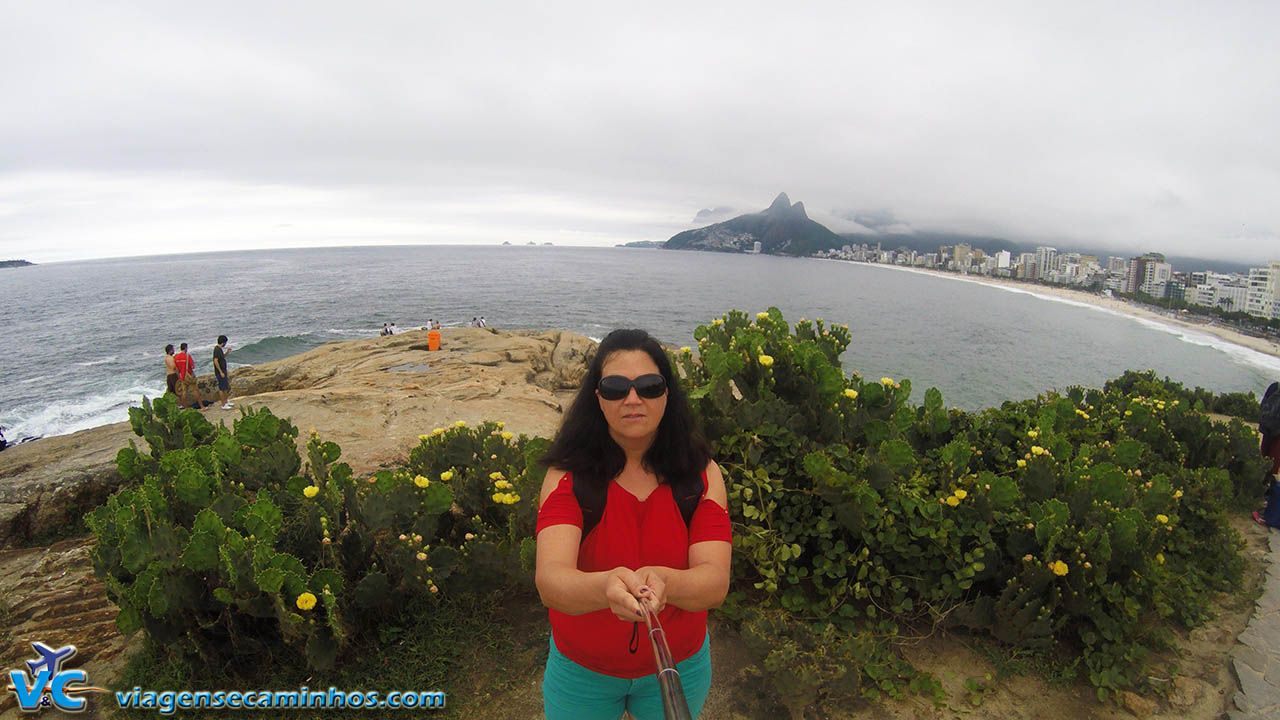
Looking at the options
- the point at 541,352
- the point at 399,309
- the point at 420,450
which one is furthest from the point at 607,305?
the point at 420,450

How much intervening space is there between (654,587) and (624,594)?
128 mm

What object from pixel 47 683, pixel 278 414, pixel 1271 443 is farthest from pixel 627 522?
pixel 1271 443

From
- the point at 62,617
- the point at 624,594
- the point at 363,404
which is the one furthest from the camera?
the point at 363,404

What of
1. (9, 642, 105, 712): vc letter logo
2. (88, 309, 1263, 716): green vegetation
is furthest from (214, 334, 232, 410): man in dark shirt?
(9, 642, 105, 712): vc letter logo

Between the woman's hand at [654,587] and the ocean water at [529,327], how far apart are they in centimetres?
3154

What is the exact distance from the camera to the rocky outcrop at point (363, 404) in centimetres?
589

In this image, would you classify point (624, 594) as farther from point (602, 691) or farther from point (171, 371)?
point (171, 371)

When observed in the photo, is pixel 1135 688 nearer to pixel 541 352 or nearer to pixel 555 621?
pixel 555 621

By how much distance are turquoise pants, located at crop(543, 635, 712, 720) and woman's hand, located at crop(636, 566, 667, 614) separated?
0.67 metres

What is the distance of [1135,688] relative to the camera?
11.8ft

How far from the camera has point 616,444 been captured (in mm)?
2406

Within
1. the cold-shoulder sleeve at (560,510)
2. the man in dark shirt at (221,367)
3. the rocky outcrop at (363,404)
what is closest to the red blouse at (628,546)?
the cold-shoulder sleeve at (560,510)

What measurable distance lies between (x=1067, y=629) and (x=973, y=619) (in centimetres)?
77

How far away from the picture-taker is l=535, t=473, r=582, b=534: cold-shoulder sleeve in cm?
216
